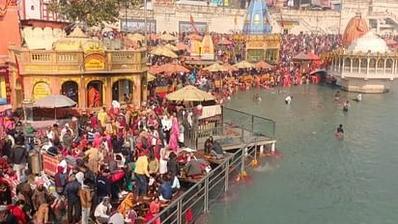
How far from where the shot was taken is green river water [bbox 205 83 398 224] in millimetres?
15070

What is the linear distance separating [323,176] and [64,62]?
1065 cm

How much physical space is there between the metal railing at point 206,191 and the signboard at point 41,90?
788cm

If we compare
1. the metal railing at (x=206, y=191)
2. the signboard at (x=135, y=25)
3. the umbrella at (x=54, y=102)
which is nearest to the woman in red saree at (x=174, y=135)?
the metal railing at (x=206, y=191)

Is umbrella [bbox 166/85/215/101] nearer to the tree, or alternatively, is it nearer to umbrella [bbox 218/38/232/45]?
the tree

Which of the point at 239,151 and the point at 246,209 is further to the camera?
the point at 239,151

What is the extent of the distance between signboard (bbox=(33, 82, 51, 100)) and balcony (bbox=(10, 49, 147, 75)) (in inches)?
19.1

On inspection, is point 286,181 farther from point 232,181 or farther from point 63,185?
point 63,185

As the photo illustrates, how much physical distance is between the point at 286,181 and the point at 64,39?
35.0 feet

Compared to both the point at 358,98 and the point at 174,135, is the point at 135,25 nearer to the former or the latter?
the point at 358,98

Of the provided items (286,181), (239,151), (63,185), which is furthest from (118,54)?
(63,185)

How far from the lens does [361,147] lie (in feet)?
76.3

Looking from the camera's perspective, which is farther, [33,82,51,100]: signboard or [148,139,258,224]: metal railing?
[33,82,51,100]: signboard

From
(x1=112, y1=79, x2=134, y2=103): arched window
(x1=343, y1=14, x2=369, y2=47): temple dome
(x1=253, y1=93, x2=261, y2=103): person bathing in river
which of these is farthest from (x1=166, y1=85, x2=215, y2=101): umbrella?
(x1=343, y1=14, x2=369, y2=47): temple dome

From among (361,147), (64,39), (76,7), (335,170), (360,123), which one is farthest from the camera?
(76,7)
